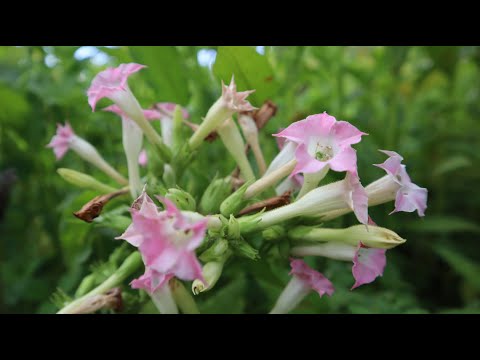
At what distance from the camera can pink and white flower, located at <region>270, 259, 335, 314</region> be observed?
2.39ft

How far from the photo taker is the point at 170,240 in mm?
518

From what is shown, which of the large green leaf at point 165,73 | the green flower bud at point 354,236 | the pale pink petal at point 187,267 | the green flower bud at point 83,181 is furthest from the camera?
the large green leaf at point 165,73

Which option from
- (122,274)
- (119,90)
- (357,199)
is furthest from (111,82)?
(357,199)

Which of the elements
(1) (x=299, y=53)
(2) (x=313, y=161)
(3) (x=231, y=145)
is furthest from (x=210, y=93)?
(2) (x=313, y=161)

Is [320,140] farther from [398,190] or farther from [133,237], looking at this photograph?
[133,237]

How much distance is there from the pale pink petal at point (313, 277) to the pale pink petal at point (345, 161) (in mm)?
218

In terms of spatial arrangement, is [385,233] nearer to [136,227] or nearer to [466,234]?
[136,227]

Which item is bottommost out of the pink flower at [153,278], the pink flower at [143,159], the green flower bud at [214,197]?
the pink flower at [143,159]

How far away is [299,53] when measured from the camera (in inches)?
51.7

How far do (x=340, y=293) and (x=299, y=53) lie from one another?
662 mm

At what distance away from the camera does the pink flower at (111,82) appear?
2.39 feet

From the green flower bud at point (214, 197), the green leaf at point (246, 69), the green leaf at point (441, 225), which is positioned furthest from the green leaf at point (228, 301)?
the green leaf at point (441, 225)

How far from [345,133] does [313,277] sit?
0.23m

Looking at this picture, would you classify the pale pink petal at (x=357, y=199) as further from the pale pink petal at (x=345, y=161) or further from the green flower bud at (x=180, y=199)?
the green flower bud at (x=180, y=199)
